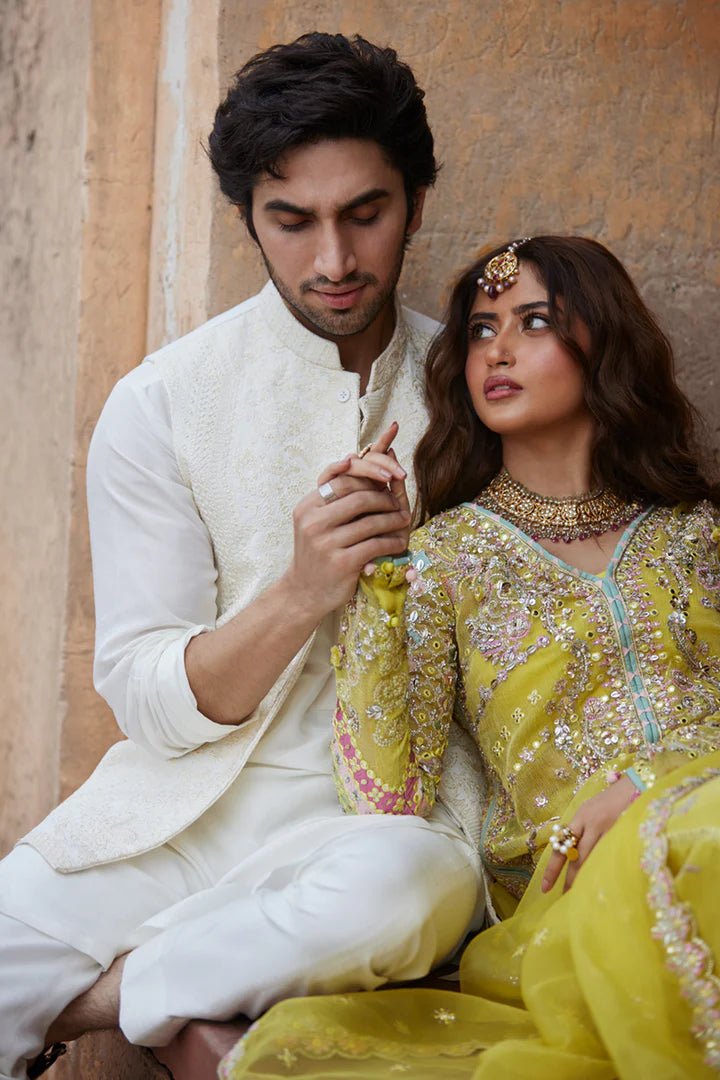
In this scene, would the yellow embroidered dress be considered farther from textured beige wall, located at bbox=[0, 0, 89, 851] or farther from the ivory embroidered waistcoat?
textured beige wall, located at bbox=[0, 0, 89, 851]

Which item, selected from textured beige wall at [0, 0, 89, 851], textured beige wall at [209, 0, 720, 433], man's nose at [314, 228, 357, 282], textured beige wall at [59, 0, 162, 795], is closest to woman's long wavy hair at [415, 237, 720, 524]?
man's nose at [314, 228, 357, 282]

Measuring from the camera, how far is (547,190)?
3.37m

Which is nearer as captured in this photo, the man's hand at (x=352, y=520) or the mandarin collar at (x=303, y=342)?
the man's hand at (x=352, y=520)

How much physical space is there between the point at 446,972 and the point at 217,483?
97 centimetres

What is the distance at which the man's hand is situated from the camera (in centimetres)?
225

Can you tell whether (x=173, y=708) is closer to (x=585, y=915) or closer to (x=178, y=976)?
(x=178, y=976)

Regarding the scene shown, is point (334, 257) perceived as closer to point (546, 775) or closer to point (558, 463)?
point (558, 463)

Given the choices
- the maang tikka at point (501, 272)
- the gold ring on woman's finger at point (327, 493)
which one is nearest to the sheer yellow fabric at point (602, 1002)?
the gold ring on woman's finger at point (327, 493)

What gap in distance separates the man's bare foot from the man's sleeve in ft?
1.30

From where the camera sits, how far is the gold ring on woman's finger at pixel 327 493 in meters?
2.26

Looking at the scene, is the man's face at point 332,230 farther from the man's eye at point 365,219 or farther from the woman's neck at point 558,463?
the woman's neck at point 558,463

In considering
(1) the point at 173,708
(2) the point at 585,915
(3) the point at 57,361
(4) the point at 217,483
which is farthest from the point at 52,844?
(3) the point at 57,361

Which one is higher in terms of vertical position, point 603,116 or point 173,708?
point 603,116

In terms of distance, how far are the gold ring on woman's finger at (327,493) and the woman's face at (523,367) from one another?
1.45ft
